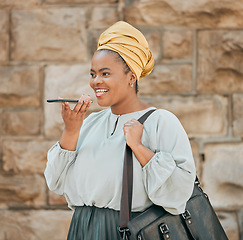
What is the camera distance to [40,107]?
141 inches

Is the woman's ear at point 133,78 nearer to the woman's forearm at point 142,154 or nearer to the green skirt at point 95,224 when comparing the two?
the woman's forearm at point 142,154

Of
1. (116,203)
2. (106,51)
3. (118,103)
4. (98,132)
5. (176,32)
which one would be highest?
(176,32)

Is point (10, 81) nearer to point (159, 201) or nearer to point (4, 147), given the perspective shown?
point (4, 147)

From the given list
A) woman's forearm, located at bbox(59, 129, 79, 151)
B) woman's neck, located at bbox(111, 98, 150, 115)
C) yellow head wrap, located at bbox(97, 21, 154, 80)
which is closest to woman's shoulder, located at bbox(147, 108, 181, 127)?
woman's neck, located at bbox(111, 98, 150, 115)

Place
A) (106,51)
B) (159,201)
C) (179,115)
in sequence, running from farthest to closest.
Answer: (179,115), (106,51), (159,201)

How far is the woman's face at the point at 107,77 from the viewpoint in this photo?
2096 mm

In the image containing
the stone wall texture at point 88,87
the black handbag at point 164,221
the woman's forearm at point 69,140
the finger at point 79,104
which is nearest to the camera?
the black handbag at point 164,221

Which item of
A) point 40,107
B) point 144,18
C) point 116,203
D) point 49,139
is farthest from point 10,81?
point 116,203

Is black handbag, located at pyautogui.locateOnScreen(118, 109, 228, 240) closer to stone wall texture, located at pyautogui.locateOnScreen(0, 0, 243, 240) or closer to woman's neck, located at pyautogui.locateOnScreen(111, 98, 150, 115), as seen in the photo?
woman's neck, located at pyautogui.locateOnScreen(111, 98, 150, 115)

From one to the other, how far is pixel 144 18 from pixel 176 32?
277mm

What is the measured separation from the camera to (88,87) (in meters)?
3.53

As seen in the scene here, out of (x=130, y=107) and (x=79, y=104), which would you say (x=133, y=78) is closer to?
(x=130, y=107)

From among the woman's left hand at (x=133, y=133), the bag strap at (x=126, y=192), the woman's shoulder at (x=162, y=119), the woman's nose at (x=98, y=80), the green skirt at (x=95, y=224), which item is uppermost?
the woman's nose at (x=98, y=80)

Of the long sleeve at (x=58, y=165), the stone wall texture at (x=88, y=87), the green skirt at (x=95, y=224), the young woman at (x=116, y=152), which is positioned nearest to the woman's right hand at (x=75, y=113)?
the young woman at (x=116, y=152)
